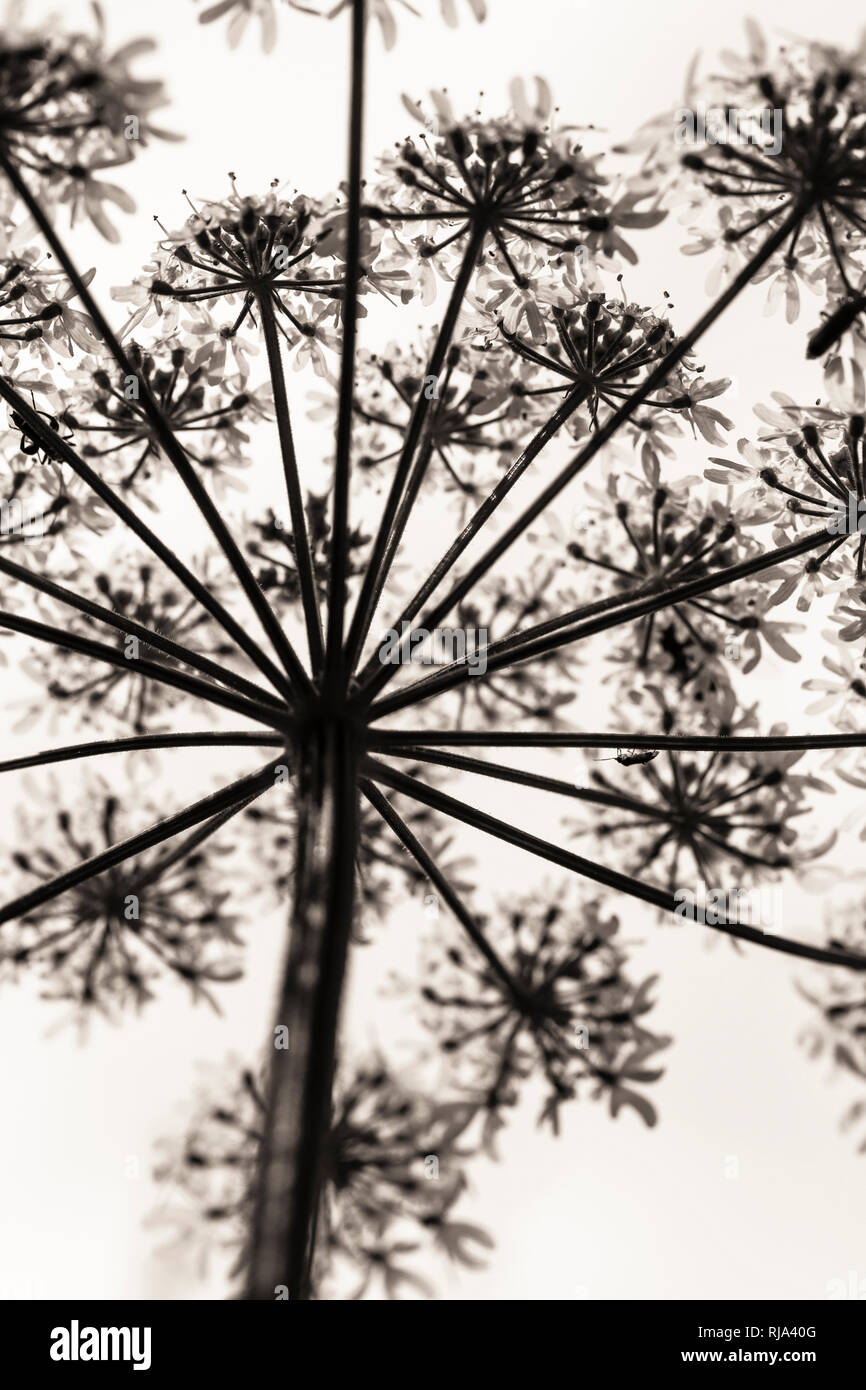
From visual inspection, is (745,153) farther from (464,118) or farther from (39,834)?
(39,834)

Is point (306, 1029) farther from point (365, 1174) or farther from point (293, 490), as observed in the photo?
point (293, 490)

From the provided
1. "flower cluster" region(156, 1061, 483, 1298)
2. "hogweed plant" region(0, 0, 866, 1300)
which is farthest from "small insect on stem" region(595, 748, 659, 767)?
"flower cluster" region(156, 1061, 483, 1298)

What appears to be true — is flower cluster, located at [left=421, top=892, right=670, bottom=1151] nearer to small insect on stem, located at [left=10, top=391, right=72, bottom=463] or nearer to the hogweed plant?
the hogweed plant

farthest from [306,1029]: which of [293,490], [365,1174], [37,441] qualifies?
[37,441]

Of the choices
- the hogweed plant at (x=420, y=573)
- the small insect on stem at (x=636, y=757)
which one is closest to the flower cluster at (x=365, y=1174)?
the hogweed plant at (x=420, y=573)

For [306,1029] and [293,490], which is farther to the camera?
[293,490]

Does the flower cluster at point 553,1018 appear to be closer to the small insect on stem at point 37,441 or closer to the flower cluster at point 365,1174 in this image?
the flower cluster at point 365,1174

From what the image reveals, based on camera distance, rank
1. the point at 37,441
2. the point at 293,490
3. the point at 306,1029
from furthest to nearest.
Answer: the point at 37,441 < the point at 293,490 < the point at 306,1029
